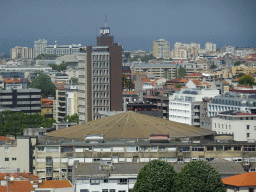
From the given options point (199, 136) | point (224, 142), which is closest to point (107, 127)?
point (199, 136)

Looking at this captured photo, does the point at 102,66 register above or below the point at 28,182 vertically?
above

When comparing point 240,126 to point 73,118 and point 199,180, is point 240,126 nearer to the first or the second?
point 199,180

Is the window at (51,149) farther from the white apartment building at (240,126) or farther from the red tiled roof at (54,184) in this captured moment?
the white apartment building at (240,126)

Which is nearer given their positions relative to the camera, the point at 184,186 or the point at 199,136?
the point at 184,186

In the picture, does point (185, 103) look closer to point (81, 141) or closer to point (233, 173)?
point (81, 141)

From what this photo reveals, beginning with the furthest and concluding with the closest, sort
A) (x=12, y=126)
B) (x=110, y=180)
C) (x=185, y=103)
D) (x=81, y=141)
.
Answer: (x=185, y=103)
(x=12, y=126)
(x=81, y=141)
(x=110, y=180)

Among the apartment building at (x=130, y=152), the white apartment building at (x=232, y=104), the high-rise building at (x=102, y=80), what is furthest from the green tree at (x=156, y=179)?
the high-rise building at (x=102, y=80)

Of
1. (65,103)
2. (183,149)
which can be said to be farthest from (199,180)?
(65,103)
